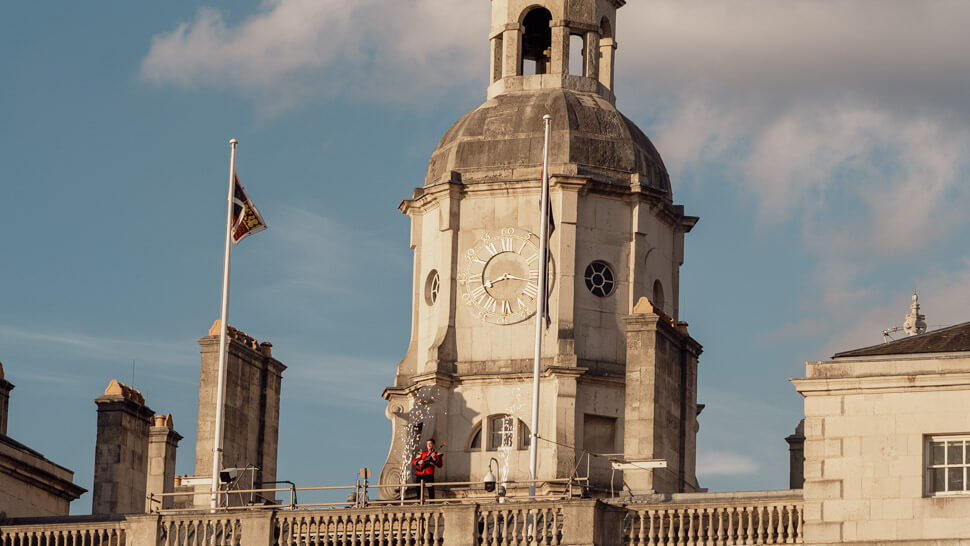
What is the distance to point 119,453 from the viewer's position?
71.1 m

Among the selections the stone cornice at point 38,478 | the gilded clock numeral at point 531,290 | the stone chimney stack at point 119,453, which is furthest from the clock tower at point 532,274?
the stone cornice at point 38,478

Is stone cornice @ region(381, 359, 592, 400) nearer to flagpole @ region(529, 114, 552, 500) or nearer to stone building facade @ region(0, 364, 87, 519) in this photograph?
flagpole @ region(529, 114, 552, 500)

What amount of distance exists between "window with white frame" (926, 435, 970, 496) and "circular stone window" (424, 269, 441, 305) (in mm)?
18144

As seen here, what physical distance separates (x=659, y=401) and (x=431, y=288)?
1028 cm

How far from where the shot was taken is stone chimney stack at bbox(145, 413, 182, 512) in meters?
73.0

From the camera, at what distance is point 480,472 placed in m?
71.6

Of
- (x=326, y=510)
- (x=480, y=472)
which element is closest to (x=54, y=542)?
(x=326, y=510)

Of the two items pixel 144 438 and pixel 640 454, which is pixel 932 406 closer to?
pixel 640 454

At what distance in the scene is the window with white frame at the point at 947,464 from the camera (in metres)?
59.4

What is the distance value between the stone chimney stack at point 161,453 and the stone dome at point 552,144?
30.2 ft

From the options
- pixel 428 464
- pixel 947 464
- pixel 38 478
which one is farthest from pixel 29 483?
pixel 947 464

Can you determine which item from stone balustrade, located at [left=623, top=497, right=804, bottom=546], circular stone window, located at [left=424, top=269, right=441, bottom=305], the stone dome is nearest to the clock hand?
circular stone window, located at [left=424, top=269, right=441, bottom=305]

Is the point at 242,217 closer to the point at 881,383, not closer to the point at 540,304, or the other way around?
the point at 540,304

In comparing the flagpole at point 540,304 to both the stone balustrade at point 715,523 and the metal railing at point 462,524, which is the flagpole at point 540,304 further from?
the stone balustrade at point 715,523
